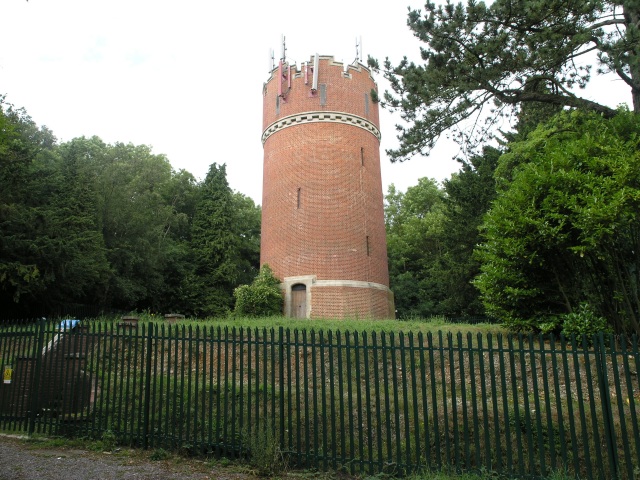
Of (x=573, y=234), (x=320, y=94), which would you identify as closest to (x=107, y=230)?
(x=320, y=94)

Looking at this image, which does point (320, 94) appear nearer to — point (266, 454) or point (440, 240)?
point (440, 240)

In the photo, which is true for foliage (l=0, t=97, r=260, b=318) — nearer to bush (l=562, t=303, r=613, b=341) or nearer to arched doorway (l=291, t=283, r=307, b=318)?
arched doorway (l=291, t=283, r=307, b=318)

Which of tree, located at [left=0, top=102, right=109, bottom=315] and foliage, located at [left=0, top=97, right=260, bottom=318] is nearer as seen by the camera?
tree, located at [left=0, top=102, right=109, bottom=315]

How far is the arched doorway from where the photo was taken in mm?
21688

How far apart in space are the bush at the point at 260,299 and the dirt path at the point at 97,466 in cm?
1454

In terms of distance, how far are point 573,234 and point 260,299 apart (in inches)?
545

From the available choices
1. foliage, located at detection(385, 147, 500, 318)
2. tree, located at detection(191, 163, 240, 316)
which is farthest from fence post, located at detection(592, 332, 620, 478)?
tree, located at detection(191, 163, 240, 316)

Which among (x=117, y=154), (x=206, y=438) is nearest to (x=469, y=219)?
(x=206, y=438)

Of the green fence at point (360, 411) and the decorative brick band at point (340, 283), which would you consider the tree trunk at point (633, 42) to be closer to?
the green fence at point (360, 411)

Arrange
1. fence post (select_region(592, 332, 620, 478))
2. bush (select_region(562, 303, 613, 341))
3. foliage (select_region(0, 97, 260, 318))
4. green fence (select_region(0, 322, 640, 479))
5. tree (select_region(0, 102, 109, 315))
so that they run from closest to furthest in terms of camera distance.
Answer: fence post (select_region(592, 332, 620, 478))
green fence (select_region(0, 322, 640, 479))
bush (select_region(562, 303, 613, 341))
tree (select_region(0, 102, 109, 315))
foliage (select_region(0, 97, 260, 318))

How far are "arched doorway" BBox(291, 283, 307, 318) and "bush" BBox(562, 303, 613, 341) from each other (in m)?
13.1

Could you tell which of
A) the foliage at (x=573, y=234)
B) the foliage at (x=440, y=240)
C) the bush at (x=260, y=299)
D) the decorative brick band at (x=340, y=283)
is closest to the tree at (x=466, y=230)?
the foliage at (x=440, y=240)

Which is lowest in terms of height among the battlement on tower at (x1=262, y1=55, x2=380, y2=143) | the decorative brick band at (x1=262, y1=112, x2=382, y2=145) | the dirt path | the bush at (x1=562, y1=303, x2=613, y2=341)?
the dirt path

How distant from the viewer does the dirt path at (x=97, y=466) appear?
218 inches
